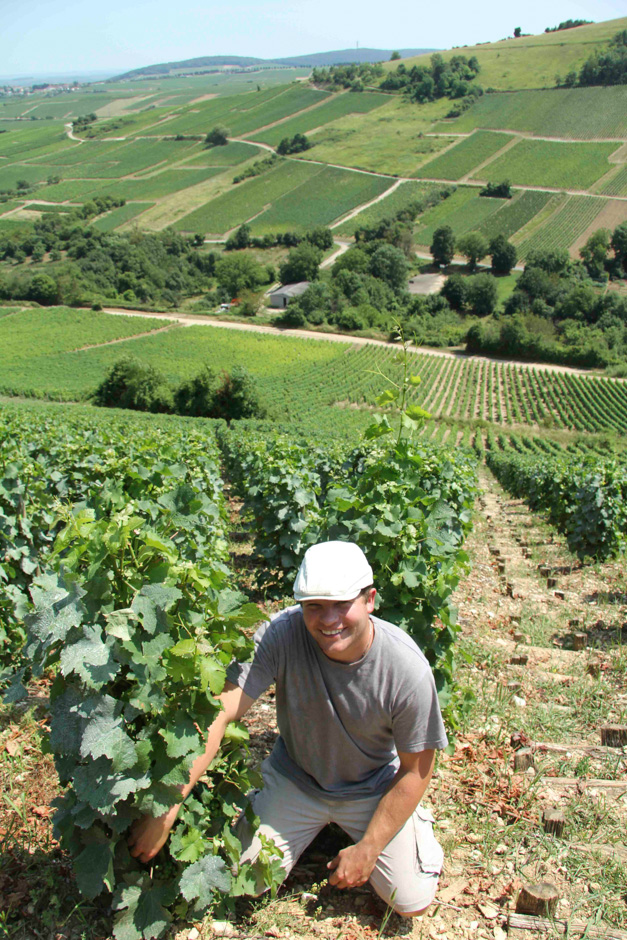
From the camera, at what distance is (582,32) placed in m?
163

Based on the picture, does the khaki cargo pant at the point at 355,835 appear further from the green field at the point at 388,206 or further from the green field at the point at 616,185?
the green field at the point at 616,185

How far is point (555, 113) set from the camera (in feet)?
406

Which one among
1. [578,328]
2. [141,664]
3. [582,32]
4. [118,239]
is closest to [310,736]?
[141,664]

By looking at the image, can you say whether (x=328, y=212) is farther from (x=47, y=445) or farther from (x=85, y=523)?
(x=85, y=523)

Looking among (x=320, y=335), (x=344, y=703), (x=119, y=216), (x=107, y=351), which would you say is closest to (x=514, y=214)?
(x=320, y=335)

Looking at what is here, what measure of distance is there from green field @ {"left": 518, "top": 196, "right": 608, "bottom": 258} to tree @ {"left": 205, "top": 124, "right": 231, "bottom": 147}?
259 ft

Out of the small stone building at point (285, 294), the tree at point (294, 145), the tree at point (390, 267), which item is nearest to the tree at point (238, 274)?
the small stone building at point (285, 294)

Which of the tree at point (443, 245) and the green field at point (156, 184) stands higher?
the green field at point (156, 184)

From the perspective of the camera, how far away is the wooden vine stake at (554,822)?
3.26m

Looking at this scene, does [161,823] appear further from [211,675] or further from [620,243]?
[620,243]

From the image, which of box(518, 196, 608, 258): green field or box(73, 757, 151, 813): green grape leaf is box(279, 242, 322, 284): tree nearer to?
box(518, 196, 608, 258): green field

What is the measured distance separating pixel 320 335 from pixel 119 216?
58.5m

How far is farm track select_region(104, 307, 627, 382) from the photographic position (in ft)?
208

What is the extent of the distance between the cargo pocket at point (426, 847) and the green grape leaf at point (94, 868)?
4.81 feet
